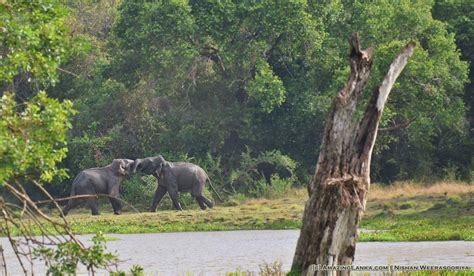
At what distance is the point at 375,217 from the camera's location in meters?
35.8

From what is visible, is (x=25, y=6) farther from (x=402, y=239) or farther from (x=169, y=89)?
(x=169, y=89)

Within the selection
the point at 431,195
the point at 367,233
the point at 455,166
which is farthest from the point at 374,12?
the point at 367,233

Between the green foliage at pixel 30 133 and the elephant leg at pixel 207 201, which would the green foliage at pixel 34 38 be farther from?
the elephant leg at pixel 207 201

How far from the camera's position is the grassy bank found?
3120 centimetres

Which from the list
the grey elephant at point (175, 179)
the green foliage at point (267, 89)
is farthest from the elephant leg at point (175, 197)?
the green foliage at point (267, 89)

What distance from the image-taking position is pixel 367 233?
103 ft

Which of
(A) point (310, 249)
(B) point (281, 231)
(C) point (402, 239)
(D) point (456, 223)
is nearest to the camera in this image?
(A) point (310, 249)

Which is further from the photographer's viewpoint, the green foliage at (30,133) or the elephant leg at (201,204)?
the elephant leg at (201,204)

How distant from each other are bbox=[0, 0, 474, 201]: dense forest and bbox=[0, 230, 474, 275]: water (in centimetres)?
972

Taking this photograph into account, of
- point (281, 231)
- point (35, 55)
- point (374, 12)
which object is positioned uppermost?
point (374, 12)

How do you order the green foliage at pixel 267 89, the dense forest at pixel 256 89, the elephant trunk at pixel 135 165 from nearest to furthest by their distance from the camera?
the dense forest at pixel 256 89
the elephant trunk at pixel 135 165
the green foliage at pixel 267 89

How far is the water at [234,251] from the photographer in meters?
24.7

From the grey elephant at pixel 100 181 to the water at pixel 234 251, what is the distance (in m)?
9.15

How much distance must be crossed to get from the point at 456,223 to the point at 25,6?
2018 cm
